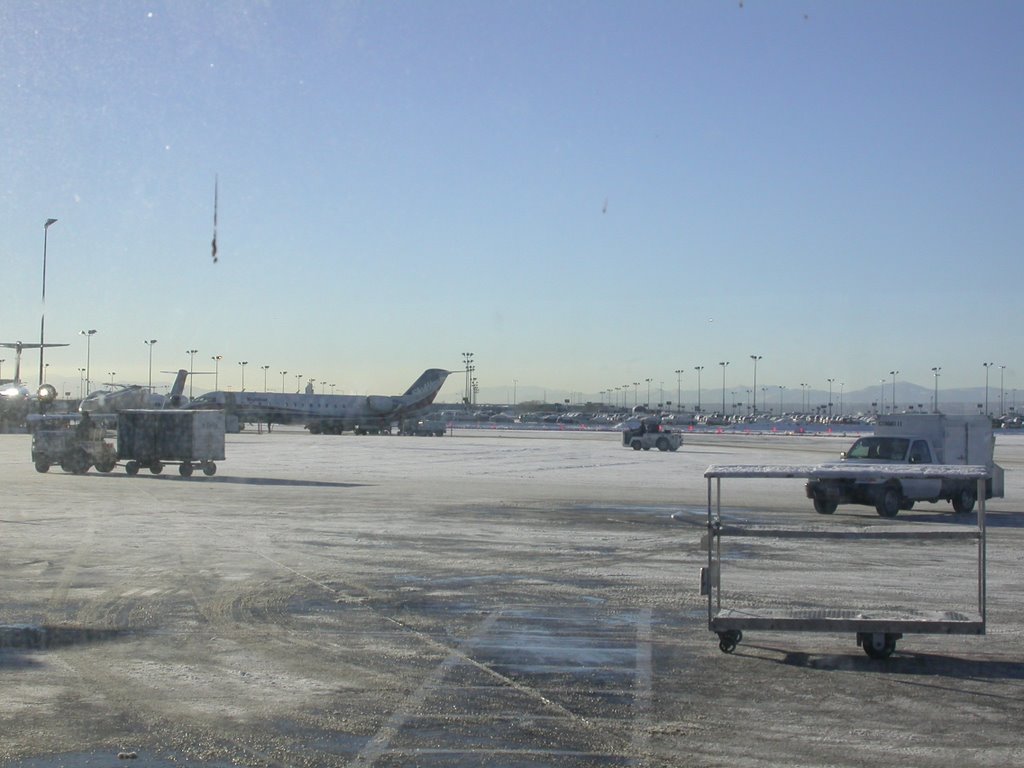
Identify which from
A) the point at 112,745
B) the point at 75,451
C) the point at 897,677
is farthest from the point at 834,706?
the point at 75,451

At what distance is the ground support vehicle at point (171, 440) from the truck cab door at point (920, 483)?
68.1 ft

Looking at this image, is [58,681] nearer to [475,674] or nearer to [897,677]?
[475,674]

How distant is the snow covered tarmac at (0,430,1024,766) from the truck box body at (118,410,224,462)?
47.7ft

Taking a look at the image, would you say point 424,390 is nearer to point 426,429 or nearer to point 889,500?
point 426,429

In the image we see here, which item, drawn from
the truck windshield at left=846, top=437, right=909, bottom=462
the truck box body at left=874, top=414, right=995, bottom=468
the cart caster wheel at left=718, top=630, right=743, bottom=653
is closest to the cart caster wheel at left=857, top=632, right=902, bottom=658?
the cart caster wheel at left=718, top=630, right=743, bottom=653

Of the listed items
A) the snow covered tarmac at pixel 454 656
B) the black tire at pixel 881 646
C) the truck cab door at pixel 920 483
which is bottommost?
the snow covered tarmac at pixel 454 656

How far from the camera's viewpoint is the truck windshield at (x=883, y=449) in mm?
24453

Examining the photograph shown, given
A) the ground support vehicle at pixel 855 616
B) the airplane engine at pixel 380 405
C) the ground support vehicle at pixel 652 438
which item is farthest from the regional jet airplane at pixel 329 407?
the ground support vehicle at pixel 855 616

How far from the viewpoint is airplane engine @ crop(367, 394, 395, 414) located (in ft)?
307

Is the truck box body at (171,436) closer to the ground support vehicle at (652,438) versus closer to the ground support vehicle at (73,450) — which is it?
the ground support vehicle at (73,450)

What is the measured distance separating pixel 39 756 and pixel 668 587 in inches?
309

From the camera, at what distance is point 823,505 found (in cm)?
2256

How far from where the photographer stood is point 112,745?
22.3 feet

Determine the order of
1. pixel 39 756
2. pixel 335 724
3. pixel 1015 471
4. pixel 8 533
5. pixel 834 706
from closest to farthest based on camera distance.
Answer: pixel 39 756 → pixel 335 724 → pixel 834 706 → pixel 8 533 → pixel 1015 471
